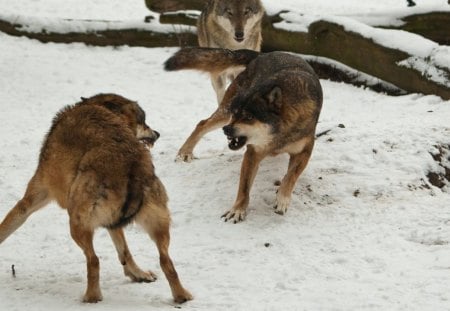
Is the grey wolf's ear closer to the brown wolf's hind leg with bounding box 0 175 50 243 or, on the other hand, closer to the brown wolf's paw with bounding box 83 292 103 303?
the brown wolf's hind leg with bounding box 0 175 50 243

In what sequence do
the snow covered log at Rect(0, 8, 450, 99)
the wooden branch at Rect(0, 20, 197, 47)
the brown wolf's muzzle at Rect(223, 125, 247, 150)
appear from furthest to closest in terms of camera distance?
1. the wooden branch at Rect(0, 20, 197, 47)
2. the snow covered log at Rect(0, 8, 450, 99)
3. the brown wolf's muzzle at Rect(223, 125, 247, 150)

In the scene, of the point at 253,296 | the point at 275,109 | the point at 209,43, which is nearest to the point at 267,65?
the point at 275,109

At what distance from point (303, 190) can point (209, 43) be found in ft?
16.0

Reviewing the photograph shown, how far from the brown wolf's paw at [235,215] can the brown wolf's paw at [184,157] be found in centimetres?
164

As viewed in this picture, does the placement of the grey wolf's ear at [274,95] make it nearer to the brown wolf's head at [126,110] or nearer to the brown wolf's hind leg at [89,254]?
the brown wolf's head at [126,110]

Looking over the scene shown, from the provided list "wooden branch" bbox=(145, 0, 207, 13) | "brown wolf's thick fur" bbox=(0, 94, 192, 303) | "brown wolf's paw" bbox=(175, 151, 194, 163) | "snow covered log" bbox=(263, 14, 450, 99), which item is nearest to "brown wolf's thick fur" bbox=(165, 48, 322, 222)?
"brown wolf's paw" bbox=(175, 151, 194, 163)

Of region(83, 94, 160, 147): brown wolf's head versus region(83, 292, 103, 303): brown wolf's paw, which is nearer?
region(83, 292, 103, 303): brown wolf's paw

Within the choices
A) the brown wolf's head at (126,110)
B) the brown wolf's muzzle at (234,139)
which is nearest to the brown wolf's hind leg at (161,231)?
the brown wolf's head at (126,110)

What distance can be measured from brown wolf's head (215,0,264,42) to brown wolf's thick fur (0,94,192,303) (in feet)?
19.3

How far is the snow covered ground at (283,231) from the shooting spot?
504 centimetres

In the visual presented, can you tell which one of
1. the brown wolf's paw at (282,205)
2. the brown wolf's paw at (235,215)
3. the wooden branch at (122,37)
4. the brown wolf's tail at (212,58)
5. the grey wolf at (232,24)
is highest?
the brown wolf's tail at (212,58)

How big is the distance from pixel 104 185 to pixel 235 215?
86.5 inches

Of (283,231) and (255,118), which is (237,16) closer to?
(255,118)

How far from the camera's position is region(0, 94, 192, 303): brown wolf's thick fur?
465 cm
